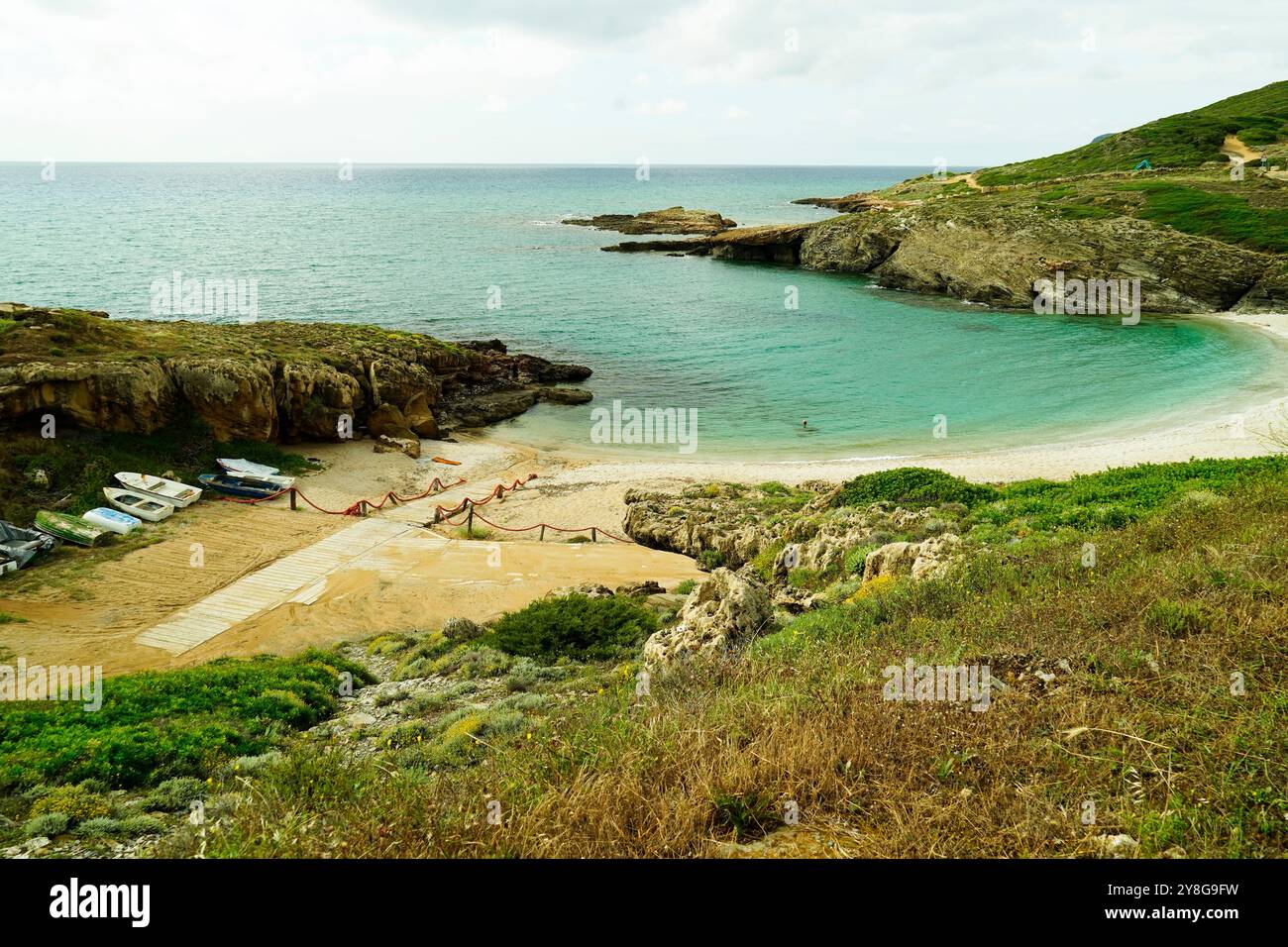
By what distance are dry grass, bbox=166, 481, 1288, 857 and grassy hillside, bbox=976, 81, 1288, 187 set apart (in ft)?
331

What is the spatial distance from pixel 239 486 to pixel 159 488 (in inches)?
95.8

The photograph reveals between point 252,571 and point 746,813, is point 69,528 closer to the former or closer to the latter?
point 252,571

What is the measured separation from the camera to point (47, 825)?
290 inches

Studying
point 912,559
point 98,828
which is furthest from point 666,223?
point 98,828

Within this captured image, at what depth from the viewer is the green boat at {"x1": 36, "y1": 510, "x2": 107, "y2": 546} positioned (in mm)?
20844

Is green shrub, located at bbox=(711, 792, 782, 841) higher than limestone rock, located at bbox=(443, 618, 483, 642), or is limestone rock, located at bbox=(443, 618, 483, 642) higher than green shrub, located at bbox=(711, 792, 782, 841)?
green shrub, located at bbox=(711, 792, 782, 841)

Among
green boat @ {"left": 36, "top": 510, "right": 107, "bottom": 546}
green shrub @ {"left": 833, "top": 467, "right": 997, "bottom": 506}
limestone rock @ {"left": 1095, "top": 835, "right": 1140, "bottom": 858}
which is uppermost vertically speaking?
green shrub @ {"left": 833, "top": 467, "right": 997, "bottom": 506}

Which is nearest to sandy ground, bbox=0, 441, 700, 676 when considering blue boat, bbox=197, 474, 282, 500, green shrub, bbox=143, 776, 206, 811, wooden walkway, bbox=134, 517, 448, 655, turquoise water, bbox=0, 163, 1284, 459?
wooden walkway, bbox=134, 517, 448, 655

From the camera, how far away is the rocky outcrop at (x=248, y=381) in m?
25.0

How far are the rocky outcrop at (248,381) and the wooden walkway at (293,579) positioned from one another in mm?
8824

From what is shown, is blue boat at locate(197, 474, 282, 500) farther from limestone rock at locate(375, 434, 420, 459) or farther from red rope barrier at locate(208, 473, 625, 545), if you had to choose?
limestone rock at locate(375, 434, 420, 459)

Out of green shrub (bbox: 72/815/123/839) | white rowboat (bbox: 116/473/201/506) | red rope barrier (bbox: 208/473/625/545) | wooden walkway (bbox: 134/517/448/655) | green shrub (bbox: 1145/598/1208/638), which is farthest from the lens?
red rope barrier (bbox: 208/473/625/545)

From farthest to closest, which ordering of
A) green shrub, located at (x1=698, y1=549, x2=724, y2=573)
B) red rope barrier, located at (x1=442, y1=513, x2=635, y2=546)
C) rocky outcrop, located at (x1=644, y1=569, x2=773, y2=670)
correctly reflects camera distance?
red rope barrier, located at (x1=442, y1=513, x2=635, y2=546), green shrub, located at (x1=698, y1=549, x2=724, y2=573), rocky outcrop, located at (x1=644, y1=569, x2=773, y2=670)
